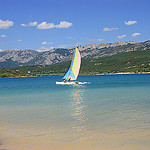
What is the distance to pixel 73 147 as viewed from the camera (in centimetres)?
1260

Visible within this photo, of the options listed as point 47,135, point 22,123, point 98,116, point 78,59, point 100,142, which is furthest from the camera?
point 78,59

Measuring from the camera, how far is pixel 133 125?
54.7ft

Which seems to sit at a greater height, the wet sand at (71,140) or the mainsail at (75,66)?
the mainsail at (75,66)

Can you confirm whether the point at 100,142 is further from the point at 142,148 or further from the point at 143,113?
the point at 143,113

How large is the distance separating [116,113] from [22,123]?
28.2ft

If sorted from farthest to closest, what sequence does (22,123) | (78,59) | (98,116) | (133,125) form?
(78,59) < (98,116) < (22,123) < (133,125)

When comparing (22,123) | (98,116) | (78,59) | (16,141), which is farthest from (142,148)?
(78,59)

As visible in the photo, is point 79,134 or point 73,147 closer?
point 73,147

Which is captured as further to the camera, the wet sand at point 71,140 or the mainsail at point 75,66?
the mainsail at point 75,66

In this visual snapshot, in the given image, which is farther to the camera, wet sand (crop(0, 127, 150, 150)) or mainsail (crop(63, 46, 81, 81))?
mainsail (crop(63, 46, 81, 81))

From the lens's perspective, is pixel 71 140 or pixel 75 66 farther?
pixel 75 66

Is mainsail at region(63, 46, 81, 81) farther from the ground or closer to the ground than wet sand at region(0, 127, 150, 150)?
farther from the ground

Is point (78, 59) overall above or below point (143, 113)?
above

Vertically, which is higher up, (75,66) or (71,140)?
(75,66)
